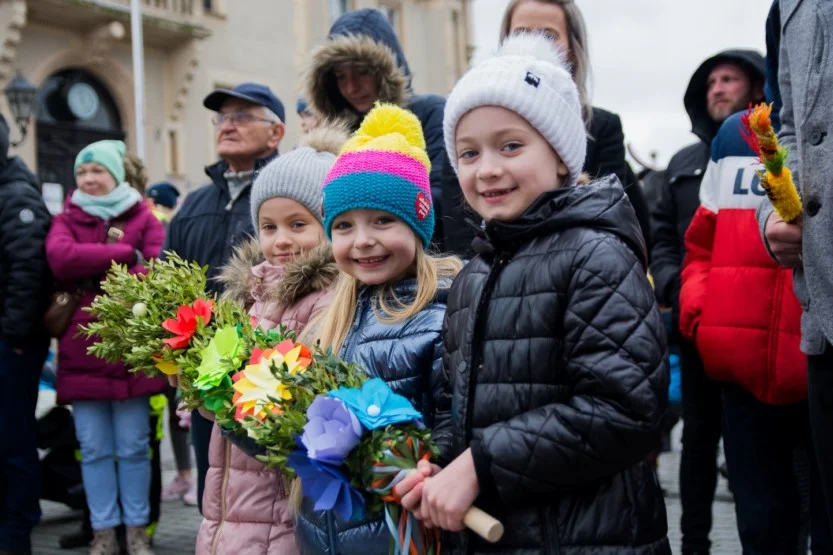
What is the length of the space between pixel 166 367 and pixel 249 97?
1884mm

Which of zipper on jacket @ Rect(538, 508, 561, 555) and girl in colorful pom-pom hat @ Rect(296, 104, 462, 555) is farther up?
girl in colorful pom-pom hat @ Rect(296, 104, 462, 555)

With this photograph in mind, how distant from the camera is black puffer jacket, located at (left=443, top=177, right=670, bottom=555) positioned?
176 cm

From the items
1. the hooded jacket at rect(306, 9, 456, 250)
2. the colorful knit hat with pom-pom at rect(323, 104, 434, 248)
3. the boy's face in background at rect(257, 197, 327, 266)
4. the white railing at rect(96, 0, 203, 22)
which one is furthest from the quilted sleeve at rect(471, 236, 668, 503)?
the white railing at rect(96, 0, 203, 22)

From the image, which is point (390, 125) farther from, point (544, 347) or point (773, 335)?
point (773, 335)

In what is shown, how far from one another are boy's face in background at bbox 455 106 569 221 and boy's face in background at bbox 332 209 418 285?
1.87ft

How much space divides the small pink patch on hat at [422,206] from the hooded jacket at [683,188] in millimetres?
1763

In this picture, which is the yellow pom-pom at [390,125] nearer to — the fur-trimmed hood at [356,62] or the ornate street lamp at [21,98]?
the fur-trimmed hood at [356,62]

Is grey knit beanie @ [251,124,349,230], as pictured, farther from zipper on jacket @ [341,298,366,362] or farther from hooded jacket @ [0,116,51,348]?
hooded jacket @ [0,116,51,348]

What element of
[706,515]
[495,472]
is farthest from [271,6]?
[495,472]

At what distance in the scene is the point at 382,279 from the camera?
2574mm

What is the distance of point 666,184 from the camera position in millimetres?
4469

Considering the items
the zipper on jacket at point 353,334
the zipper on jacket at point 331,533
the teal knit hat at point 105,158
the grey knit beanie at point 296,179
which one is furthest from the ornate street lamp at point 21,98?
the zipper on jacket at point 331,533

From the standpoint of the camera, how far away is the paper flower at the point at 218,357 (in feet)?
7.89

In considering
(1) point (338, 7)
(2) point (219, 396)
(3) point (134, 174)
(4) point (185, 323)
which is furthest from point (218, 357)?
(1) point (338, 7)
